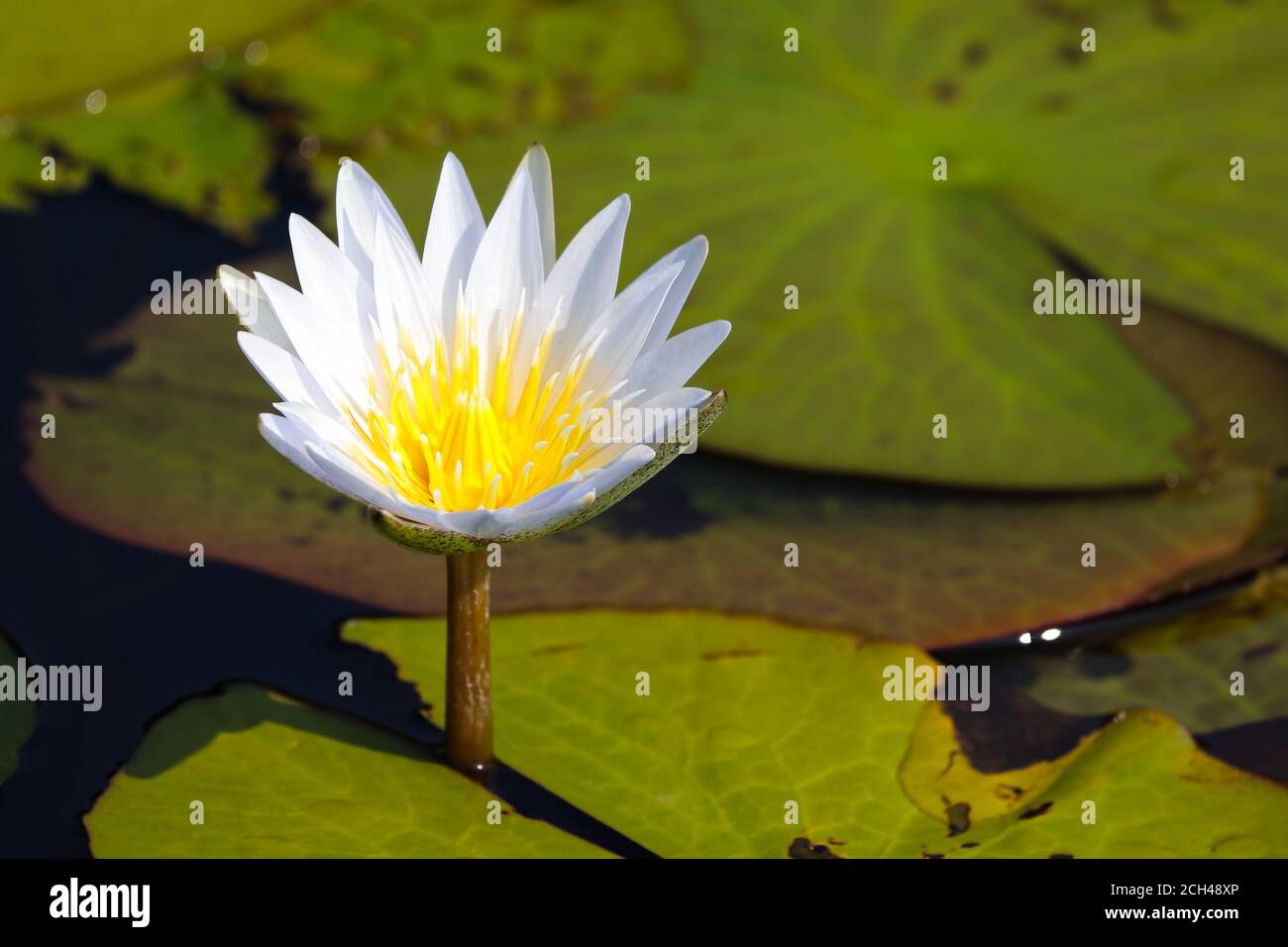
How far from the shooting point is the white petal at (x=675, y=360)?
2387mm

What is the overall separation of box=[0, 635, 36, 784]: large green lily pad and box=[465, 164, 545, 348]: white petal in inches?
53.0

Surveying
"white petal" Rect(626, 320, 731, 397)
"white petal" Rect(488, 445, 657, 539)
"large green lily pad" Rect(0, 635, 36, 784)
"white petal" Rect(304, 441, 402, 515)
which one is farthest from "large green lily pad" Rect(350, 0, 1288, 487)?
"large green lily pad" Rect(0, 635, 36, 784)

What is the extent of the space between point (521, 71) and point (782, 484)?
6.57ft

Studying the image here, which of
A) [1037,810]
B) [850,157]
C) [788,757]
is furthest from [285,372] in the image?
[850,157]

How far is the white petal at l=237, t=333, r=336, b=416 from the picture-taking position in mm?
2229

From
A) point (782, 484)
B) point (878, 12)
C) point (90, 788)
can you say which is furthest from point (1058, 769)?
point (878, 12)

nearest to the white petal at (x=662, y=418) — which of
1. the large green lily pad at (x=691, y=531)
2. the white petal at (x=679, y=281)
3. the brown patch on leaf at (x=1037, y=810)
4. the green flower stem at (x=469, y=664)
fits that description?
the white petal at (x=679, y=281)

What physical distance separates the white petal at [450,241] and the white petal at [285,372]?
1.06 ft

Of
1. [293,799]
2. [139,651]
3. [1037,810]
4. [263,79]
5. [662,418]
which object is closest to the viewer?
[662,418]

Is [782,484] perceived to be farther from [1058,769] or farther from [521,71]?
[521,71]

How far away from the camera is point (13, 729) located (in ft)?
9.20

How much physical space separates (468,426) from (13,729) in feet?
4.22

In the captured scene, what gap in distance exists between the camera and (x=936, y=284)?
154 inches

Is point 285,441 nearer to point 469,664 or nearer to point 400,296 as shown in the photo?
point 400,296
